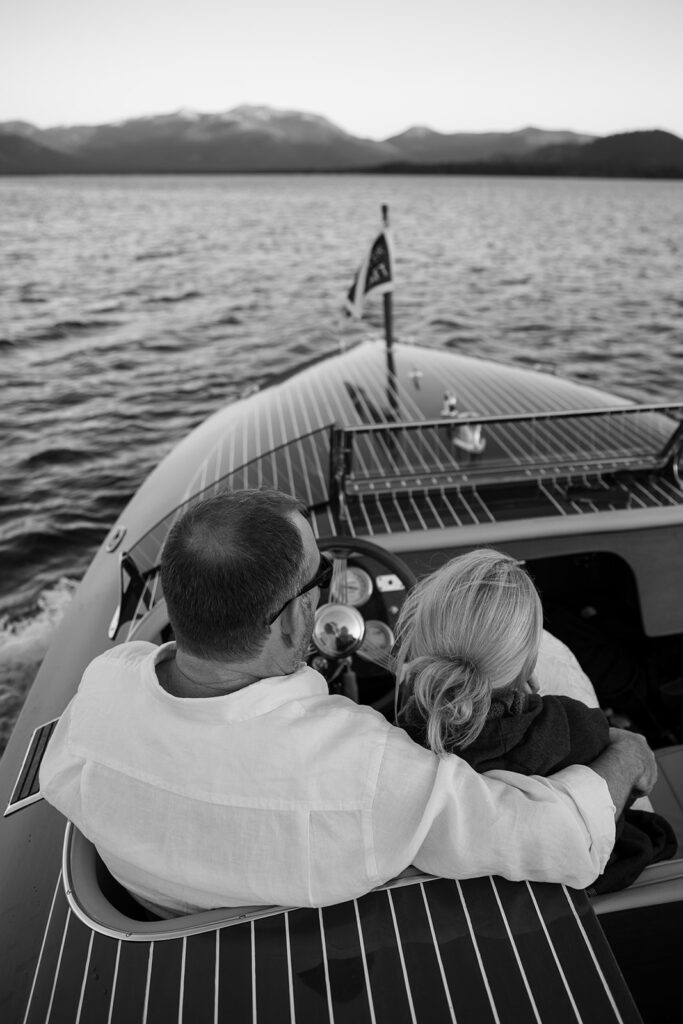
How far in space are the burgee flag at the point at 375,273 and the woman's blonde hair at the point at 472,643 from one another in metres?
4.61

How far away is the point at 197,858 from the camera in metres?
1.20

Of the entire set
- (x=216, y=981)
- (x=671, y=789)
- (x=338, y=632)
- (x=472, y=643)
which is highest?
(x=472, y=643)

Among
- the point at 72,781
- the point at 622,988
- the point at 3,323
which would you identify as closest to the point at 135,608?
the point at 72,781

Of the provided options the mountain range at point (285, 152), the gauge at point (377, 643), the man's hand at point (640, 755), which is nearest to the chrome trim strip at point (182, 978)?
the man's hand at point (640, 755)

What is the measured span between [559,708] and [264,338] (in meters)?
12.3

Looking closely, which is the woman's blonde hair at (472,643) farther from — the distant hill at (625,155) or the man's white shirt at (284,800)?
the distant hill at (625,155)

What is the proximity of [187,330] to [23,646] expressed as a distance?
373 inches

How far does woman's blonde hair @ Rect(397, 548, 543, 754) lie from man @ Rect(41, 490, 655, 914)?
Result: 137 millimetres

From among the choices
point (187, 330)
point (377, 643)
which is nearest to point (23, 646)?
point (377, 643)

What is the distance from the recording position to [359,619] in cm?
218

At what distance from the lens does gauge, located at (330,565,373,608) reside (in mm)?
2541

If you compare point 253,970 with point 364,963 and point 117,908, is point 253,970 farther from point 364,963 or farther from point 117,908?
point 117,908

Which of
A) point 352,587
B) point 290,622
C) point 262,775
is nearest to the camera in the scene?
point 262,775

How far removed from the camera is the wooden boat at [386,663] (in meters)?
1.30
